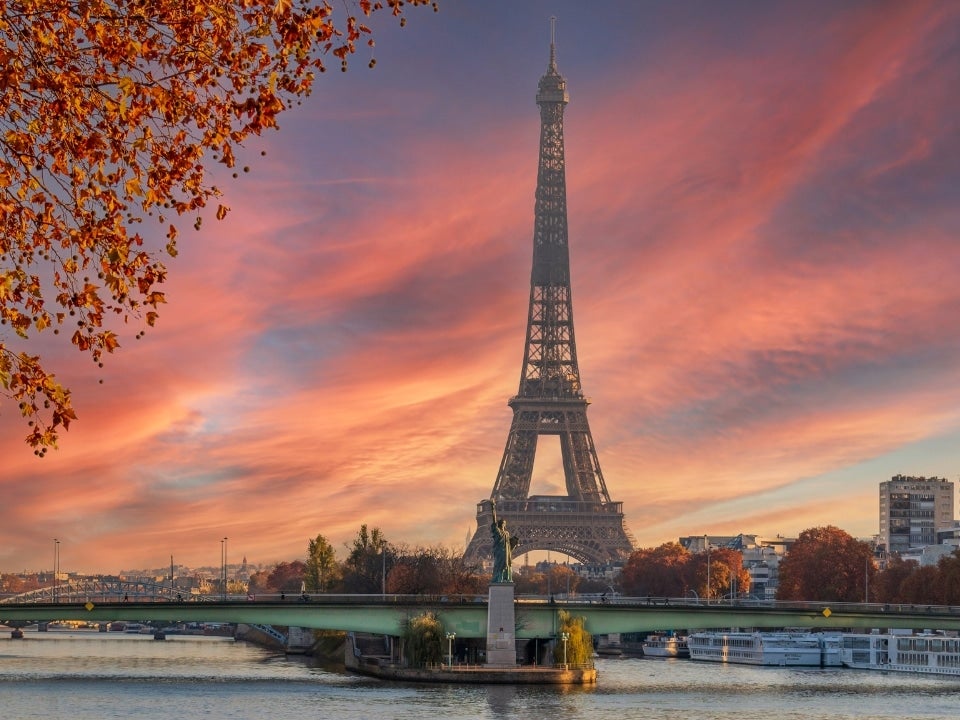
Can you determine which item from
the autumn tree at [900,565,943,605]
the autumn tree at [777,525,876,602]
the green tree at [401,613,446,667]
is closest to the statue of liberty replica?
the green tree at [401,613,446,667]

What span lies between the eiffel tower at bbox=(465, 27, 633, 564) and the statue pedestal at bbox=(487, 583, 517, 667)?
3047 inches

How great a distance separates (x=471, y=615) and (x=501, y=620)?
3322 millimetres

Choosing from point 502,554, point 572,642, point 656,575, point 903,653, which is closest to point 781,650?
point 903,653

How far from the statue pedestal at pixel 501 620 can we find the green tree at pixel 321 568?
51555mm

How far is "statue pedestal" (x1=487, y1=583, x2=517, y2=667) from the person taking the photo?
275ft

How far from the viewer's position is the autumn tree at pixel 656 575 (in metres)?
180

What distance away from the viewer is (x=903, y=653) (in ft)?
354

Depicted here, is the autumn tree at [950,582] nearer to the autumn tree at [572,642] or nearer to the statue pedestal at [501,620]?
the autumn tree at [572,642]

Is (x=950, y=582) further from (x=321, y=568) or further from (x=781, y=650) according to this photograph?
(x=321, y=568)

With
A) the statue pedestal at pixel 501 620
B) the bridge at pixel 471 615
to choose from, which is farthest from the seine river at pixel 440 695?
the statue pedestal at pixel 501 620

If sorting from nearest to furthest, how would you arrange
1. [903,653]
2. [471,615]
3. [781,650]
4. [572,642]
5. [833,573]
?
[572,642] < [471,615] < [903,653] < [781,650] < [833,573]

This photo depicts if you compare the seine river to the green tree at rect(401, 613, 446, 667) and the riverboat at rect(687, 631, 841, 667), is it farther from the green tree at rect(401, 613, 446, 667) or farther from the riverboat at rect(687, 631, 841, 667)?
the riverboat at rect(687, 631, 841, 667)

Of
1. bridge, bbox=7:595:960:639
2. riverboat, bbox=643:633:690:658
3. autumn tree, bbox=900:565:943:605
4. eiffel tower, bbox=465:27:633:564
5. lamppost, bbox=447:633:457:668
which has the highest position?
eiffel tower, bbox=465:27:633:564

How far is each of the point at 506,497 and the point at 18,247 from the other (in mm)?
150159
